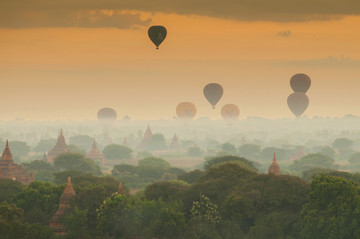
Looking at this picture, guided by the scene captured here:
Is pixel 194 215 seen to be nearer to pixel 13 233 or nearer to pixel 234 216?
pixel 234 216

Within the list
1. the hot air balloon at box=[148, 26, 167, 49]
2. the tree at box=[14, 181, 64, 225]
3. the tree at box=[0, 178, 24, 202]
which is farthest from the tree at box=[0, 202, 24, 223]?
the hot air balloon at box=[148, 26, 167, 49]

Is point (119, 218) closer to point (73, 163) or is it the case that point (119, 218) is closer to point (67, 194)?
point (67, 194)

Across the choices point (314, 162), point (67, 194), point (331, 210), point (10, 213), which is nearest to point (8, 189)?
point (67, 194)

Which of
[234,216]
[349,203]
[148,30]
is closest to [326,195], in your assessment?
[349,203]

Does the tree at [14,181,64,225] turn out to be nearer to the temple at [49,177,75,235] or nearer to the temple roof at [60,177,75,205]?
the temple at [49,177,75,235]

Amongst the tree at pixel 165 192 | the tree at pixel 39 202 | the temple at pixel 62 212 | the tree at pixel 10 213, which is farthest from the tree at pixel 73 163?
the tree at pixel 10 213

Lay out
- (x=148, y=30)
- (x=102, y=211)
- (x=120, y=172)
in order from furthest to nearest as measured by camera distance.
Answer: (x=120, y=172) → (x=148, y=30) → (x=102, y=211)
